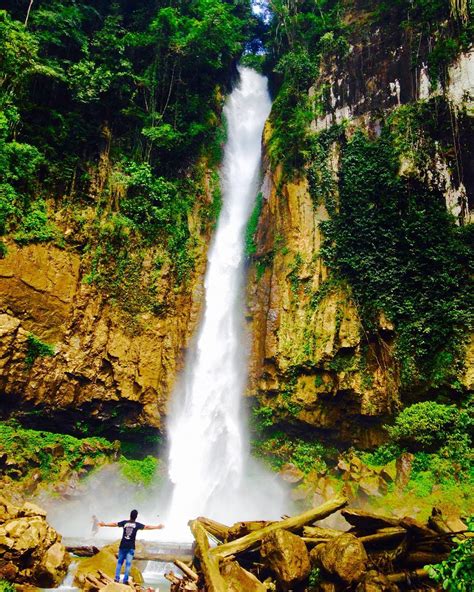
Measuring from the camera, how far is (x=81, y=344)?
15.6 meters

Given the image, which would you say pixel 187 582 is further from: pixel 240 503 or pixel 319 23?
pixel 319 23

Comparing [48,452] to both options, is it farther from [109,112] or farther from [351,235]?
[109,112]

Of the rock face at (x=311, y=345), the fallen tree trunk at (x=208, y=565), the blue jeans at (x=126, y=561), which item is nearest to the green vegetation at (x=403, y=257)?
the rock face at (x=311, y=345)

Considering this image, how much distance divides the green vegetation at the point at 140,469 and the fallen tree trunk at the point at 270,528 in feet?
27.8

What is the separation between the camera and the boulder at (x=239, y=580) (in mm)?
6641

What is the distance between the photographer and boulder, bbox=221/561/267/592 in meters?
6.64

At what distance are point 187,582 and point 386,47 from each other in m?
20.9

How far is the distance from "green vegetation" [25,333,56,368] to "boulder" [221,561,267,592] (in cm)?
1045

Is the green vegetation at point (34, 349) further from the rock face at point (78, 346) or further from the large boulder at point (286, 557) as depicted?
the large boulder at point (286, 557)

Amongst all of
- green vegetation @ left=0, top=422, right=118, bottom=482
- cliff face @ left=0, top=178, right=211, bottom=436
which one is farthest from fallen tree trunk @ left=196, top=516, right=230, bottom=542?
green vegetation @ left=0, top=422, right=118, bottom=482

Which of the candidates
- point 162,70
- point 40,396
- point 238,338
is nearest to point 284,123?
point 162,70

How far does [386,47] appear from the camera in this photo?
18062mm

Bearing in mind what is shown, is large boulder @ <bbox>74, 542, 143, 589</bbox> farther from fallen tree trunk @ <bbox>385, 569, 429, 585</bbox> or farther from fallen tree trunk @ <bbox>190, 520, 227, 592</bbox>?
fallen tree trunk @ <bbox>385, 569, 429, 585</bbox>

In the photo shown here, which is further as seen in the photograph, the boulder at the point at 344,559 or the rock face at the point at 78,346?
the rock face at the point at 78,346
